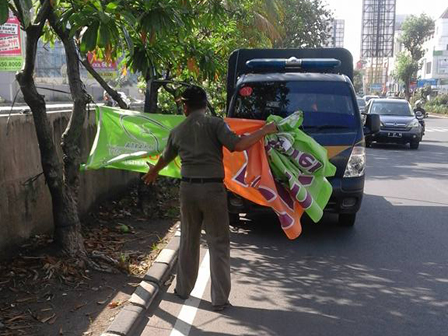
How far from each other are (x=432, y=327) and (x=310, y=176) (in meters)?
1.92

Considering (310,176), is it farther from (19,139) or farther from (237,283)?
(19,139)

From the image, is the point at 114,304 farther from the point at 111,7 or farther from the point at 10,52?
the point at 10,52

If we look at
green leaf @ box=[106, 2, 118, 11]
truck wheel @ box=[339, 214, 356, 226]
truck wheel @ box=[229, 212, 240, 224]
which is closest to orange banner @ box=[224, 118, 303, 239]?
green leaf @ box=[106, 2, 118, 11]

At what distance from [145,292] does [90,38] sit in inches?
98.7

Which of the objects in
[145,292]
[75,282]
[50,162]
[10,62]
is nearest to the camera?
[145,292]

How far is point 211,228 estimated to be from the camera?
17.3 feet

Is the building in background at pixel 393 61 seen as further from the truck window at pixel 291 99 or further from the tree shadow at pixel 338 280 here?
the tree shadow at pixel 338 280

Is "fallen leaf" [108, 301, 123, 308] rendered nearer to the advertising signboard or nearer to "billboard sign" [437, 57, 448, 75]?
the advertising signboard

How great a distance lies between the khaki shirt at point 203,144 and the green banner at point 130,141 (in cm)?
160

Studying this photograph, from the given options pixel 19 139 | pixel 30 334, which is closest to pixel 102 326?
pixel 30 334

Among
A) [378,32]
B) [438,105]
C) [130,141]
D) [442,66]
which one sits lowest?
[438,105]

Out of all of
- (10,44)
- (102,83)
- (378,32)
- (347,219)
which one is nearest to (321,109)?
(347,219)

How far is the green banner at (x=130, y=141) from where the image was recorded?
686 centimetres

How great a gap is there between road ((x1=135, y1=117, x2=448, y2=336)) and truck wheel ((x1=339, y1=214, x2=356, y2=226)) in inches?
4.0
